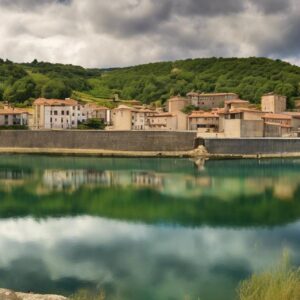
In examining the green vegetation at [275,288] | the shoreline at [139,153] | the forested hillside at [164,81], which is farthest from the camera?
the forested hillside at [164,81]

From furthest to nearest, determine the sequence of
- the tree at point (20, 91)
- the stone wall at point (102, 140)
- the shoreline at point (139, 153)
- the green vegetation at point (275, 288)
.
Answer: the tree at point (20, 91) < the stone wall at point (102, 140) < the shoreline at point (139, 153) < the green vegetation at point (275, 288)

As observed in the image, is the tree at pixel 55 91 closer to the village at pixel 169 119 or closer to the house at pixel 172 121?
the village at pixel 169 119

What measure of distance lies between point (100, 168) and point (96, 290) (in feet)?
81.0

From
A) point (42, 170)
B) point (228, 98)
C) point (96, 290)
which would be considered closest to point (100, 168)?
point (42, 170)

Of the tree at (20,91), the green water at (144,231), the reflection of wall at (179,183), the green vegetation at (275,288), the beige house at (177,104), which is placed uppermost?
the tree at (20,91)

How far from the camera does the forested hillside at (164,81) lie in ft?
237

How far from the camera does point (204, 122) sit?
49594 mm

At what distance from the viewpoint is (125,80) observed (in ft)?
342

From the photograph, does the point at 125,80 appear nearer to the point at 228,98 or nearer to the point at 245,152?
the point at 228,98

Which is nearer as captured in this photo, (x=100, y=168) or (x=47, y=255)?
(x=47, y=255)

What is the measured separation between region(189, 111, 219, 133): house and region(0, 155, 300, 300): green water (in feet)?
61.1

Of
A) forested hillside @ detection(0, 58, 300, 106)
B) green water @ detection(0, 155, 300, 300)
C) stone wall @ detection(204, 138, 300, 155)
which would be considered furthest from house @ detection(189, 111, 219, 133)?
forested hillside @ detection(0, 58, 300, 106)

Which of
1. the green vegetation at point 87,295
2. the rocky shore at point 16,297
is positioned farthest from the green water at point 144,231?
the rocky shore at point 16,297

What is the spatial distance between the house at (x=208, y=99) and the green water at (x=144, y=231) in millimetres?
37493
